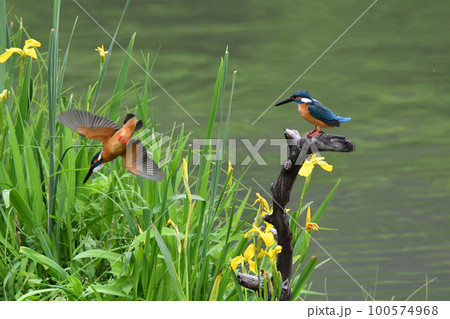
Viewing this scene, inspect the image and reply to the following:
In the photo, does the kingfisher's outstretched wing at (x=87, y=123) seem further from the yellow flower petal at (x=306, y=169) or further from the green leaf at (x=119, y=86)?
the green leaf at (x=119, y=86)

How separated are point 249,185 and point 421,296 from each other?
2.66 ft

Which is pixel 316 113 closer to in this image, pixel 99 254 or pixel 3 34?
pixel 99 254

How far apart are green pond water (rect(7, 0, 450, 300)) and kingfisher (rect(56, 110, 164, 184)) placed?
1.18 meters

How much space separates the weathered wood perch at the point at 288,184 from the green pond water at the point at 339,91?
2.49ft

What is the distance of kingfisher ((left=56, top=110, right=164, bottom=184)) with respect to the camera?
4.10 ft

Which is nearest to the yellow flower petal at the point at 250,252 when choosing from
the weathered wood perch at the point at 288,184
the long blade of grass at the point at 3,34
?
the weathered wood perch at the point at 288,184

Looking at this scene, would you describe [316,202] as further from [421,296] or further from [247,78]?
[247,78]

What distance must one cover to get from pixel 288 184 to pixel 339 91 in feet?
7.75

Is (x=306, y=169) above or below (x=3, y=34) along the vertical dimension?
below

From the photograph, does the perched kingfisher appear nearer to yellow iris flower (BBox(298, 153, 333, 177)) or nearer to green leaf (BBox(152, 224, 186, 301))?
yellow iris flower (BBox(298, 153, 333, 177))

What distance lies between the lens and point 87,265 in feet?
5.83

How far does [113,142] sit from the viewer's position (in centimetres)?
125

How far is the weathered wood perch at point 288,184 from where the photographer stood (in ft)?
4.53
